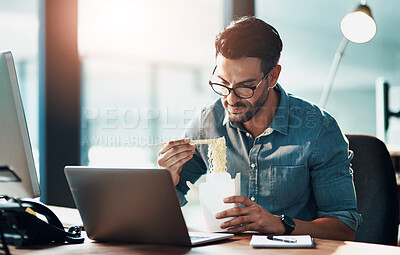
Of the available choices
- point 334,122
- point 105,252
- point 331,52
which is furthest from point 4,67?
point 331,52

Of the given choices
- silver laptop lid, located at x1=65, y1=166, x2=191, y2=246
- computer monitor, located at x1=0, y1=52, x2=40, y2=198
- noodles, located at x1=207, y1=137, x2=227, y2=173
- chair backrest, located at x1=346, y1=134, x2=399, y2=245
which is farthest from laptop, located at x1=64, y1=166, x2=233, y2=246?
chair backrest, located at x1=346, y1=134, x2=399, y2=245

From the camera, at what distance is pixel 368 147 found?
5.67ft

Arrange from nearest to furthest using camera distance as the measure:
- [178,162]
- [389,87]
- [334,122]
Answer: [178,162], [334,122], [389,87]

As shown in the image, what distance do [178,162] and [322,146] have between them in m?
0.54

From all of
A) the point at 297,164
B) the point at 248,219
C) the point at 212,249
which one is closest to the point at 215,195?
the point at 248,219

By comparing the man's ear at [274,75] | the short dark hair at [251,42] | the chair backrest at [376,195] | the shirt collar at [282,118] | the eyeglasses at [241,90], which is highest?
the short dark hair at [251,42]

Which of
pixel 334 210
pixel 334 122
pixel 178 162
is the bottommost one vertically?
pixel 334 210

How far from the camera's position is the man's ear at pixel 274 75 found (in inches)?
71.8

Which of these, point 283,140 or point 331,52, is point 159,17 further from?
point 283,140

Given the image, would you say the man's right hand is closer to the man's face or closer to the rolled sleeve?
the man's face

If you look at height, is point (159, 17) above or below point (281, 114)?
above

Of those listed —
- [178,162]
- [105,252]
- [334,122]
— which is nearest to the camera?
[105,252]

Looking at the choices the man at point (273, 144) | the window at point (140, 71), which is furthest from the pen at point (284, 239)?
the window at point (140, 71)

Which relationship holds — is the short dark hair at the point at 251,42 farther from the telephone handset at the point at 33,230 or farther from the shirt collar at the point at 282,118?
the telephone handset at the point at 33,230
